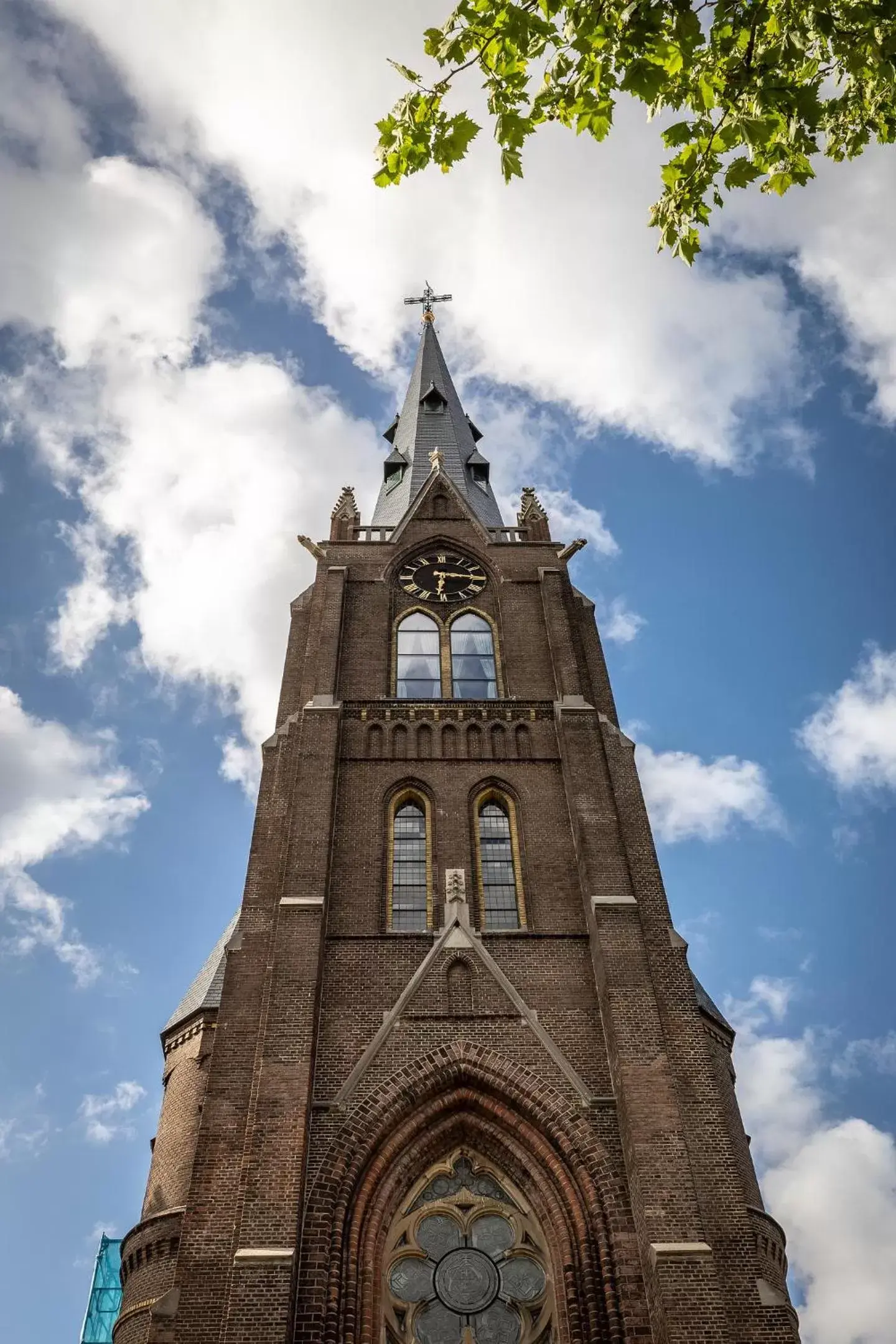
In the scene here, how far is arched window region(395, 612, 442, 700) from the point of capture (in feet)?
73.5

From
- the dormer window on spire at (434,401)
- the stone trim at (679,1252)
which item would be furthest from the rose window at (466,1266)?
the dormer window on spire at (434,401)

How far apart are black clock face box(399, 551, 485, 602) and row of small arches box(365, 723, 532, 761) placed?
4702 millimetres

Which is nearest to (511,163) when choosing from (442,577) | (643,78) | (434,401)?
(643,78)

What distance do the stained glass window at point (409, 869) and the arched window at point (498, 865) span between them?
988 mm

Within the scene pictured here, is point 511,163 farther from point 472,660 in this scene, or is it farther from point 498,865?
point 472,660

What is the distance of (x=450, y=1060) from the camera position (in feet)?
50.9

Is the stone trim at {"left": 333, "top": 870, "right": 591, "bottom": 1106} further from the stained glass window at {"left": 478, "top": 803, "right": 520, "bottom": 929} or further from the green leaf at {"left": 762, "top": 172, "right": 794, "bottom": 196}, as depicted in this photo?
the green leaf at {"left": 762, "top": 172, "right": 794, "bottom": 196}

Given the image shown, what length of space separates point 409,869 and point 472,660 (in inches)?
232

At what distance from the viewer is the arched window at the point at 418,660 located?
22392mm

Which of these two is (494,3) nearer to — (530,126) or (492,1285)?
(530,126)

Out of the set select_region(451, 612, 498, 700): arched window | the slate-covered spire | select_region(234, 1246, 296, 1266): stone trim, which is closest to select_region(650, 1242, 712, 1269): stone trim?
select_region(234, 1246, 296, 1266): stone trim

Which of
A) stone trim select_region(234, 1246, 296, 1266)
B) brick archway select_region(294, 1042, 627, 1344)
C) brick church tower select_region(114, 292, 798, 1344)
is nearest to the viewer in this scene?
stone trim select_region(234, 1246, 296, 1266)

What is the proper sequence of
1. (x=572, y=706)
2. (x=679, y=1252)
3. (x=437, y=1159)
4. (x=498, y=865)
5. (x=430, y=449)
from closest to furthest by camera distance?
(x=679, y=1252), (x=437, y=1159), (x=498, y=865), (x=572, y=706), (x=430, y=449)

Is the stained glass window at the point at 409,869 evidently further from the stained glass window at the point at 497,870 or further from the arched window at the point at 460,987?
the arched window at the point at 460,987
